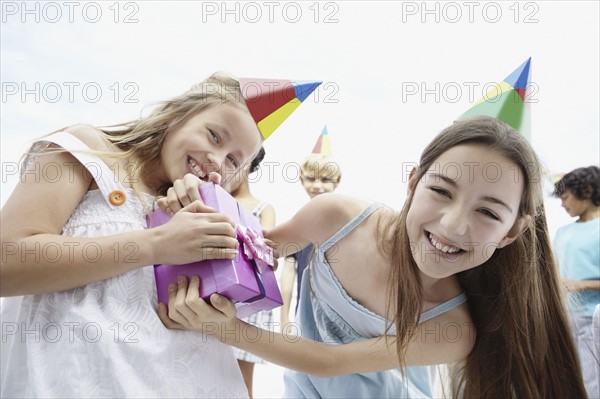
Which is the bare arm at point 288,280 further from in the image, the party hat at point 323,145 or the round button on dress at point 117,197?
the round button on dress at point 117,197

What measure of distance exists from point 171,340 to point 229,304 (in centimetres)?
9

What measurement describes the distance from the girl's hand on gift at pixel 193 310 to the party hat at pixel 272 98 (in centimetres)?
35

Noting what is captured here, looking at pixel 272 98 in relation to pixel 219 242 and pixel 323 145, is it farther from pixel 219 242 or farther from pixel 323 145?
pixel 323 145

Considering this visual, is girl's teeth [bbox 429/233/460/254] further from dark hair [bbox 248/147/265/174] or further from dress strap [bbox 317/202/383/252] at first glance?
dark hair [bbox 248/147/265/174]

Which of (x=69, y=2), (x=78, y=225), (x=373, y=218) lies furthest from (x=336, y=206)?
(x=69, y=2)

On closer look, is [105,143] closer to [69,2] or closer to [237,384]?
[237,384]

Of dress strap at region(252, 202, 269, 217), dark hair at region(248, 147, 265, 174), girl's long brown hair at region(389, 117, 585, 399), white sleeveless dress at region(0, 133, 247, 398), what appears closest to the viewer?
white sleeveless dress at region(0, 133, 247, 398)

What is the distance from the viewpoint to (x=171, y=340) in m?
0.76

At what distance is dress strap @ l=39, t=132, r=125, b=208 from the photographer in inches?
30.9

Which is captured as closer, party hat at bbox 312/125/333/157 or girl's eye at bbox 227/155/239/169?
girl's eye at bbox 227/155/239/169

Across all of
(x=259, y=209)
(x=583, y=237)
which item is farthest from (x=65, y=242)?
(x=583, y=237)

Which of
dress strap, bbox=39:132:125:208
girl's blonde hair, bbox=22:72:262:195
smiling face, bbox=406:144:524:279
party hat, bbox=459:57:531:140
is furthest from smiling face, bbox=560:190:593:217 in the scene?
dress strap, bbox=39:132:125:208

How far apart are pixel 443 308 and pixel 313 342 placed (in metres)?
0.28

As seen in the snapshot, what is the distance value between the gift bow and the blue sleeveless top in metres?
0.25
